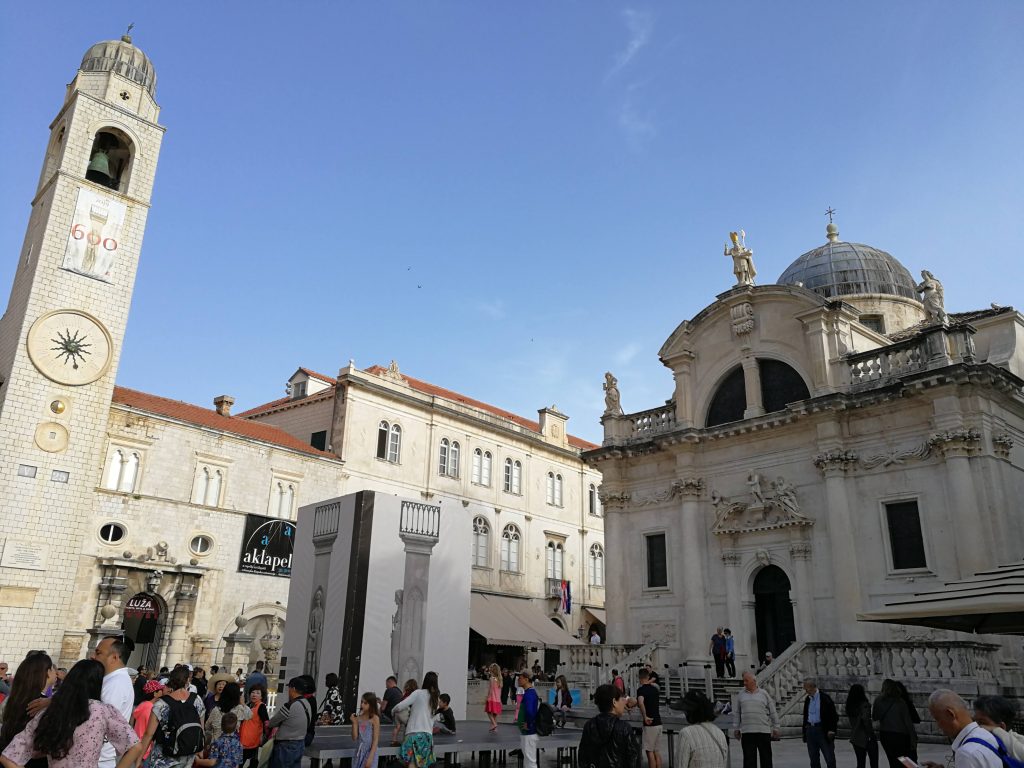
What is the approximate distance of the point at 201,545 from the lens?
93.2 feet

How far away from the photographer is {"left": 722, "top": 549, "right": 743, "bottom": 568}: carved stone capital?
76.1 ft

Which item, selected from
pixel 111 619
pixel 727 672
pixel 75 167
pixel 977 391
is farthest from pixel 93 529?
pixel 977 391

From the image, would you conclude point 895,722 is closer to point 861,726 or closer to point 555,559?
point 861,726

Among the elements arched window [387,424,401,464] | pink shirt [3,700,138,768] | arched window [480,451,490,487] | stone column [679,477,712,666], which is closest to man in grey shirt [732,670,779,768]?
pink shirt [3,700,138,768]

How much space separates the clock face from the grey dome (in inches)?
1001

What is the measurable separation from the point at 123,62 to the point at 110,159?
4.46 m

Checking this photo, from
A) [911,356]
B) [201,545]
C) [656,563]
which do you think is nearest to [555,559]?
[656,563]

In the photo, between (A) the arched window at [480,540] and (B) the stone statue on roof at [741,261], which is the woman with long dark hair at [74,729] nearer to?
(B) the stone statue on roof at [741,261]

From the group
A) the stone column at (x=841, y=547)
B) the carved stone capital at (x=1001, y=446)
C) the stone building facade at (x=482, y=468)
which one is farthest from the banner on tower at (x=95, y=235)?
the carved stone capital at (x=1001, y=446)

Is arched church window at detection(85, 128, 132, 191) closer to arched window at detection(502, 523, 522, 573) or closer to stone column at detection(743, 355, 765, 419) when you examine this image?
arched window at detection(502, 523, 522, 573)

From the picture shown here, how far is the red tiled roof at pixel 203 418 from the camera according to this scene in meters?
29.4

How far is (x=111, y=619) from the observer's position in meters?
25.4

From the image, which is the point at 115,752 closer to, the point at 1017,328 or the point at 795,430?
the point at 795,430

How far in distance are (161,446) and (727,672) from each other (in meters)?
21.1
